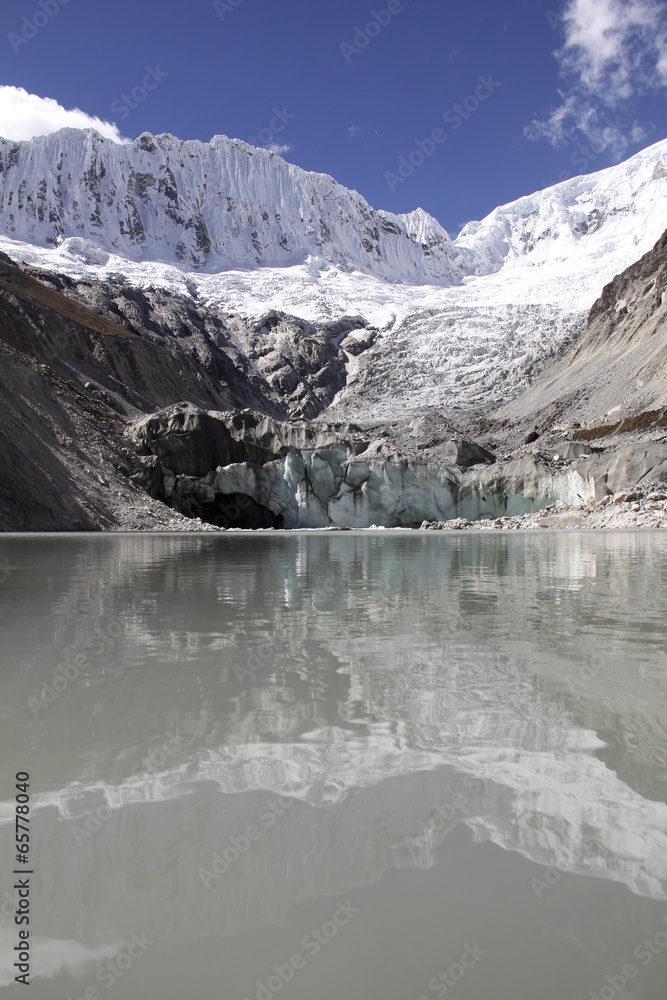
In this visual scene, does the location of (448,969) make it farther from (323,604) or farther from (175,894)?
(323,604)

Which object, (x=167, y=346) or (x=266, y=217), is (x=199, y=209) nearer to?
(x=266, y=217)

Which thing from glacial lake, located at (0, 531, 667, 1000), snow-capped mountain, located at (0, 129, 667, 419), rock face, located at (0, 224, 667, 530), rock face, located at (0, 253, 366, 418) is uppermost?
snow-capped mountain, located at (0, 129, 667, 419)

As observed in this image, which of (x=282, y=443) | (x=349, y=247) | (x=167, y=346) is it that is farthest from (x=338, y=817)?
(x=349, y=247)

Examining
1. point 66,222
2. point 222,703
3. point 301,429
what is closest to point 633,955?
point 222,703

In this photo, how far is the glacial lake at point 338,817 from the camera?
4.50 ft

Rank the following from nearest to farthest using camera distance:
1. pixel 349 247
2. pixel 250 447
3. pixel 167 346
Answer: pixel 250 447
pixel 167 346
pixel 349 247

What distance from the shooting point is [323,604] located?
20.4 feet

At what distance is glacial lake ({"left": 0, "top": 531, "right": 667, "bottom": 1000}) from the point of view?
1370 mm

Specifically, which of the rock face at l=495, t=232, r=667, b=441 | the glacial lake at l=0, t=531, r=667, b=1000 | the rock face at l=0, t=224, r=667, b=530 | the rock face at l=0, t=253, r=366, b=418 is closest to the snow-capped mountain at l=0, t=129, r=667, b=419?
the rock face at l=0, t=253, r=366, b=418

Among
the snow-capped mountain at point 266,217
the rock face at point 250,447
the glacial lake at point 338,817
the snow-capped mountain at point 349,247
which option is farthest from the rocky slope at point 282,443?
the snow-capped mountain at point 266,217

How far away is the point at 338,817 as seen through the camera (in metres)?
1.94

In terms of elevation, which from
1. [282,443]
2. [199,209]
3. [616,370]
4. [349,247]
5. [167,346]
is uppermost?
[199,209]

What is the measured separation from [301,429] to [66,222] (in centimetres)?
9361

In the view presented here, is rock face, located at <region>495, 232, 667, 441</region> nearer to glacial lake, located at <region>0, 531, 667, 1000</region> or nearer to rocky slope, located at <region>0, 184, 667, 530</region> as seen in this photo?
rocky slope, located at <region>0, 184, 667, 530</region>
